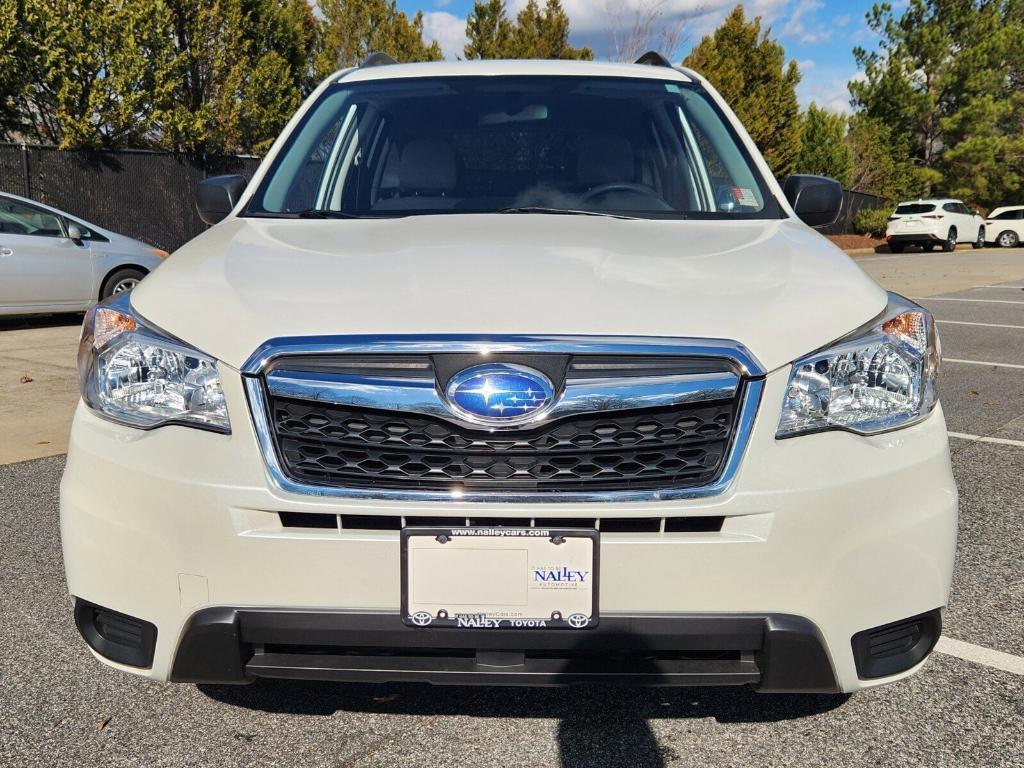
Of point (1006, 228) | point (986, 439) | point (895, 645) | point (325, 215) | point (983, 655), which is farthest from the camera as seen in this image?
point (1006, 228)

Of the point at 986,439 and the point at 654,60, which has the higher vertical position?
the point at 654,60

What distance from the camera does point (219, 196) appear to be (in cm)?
313

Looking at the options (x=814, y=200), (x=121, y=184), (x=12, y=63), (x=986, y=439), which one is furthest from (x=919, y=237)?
(x=814, y=200)

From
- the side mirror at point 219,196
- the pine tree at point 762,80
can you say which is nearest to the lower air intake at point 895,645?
the side mirror at point 219,196

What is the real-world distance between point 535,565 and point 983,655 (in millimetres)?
1664

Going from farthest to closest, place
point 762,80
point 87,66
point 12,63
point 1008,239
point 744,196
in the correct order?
point 1008,239, point 762,80, point 87,66, point 12,63, point 744,196

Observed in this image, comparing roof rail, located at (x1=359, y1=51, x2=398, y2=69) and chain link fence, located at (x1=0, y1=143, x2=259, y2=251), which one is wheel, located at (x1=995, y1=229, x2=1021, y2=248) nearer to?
chain link fence, located at (x1=0, y1=143, x2=259, y2=251)

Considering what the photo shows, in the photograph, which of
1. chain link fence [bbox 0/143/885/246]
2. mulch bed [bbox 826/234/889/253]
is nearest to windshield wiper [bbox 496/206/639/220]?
chain link fence [bbox 0/143/885/246]

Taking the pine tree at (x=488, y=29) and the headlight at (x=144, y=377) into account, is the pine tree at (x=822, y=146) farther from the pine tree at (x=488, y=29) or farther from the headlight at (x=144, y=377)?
the headlight at (x=144, y=377)

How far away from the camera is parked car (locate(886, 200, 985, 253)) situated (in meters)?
30.8

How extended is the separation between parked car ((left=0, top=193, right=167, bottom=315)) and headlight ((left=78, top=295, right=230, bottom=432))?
25.9 ft

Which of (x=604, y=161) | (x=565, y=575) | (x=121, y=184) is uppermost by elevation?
(x=604, y=161)

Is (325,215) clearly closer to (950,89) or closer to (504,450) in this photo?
(504,450)

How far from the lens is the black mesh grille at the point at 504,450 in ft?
6.11
